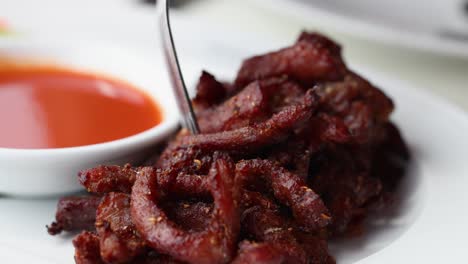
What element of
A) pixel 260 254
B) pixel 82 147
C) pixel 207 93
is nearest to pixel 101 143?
pixel 82 147

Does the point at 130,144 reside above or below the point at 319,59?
below

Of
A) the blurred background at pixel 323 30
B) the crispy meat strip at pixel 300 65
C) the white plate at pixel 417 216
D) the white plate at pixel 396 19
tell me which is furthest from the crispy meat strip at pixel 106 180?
the white plate at pixel 396 19

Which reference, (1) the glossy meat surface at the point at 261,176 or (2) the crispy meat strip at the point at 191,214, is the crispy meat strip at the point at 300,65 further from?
(2) the crispy meat strip at the point at 191,214

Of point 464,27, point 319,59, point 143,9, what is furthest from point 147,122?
point 464,27

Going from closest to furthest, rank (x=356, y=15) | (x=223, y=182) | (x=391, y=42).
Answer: (x=223, y=182) < (x=391, y=42) < (x=356, y=15)

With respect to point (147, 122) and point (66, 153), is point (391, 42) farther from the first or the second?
point (66, 153)

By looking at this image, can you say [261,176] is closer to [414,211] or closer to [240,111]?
[240,111]

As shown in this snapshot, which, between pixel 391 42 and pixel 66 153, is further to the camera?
pixel 391 42
